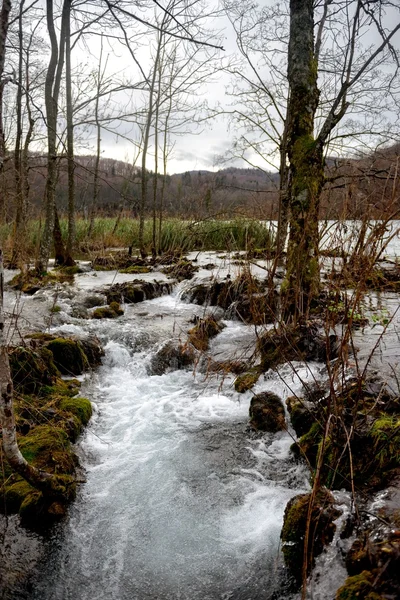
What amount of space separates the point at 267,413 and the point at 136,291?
6.16 metres

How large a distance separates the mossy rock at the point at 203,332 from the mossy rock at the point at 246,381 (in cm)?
94

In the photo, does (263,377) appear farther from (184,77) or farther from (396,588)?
(184,77)

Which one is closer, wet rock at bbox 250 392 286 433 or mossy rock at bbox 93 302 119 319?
wet rock at bbox 250 392 286 433

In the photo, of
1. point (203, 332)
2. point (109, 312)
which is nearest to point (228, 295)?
point (203, 332)

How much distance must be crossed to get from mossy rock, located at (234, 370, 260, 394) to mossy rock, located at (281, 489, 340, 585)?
265 cm

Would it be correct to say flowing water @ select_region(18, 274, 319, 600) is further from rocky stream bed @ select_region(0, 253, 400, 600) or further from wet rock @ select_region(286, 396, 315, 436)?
wet rock @ select_region(286, 396, 315, 436)

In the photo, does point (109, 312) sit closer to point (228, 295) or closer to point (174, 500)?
point (228, 295)

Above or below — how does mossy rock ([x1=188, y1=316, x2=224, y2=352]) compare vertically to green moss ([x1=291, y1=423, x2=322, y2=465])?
above

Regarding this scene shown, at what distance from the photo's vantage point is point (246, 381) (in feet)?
18.2

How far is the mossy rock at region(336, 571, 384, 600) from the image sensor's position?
1.88 m

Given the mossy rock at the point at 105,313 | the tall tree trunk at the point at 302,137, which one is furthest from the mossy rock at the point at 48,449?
the mossy rock at the point at 105,313

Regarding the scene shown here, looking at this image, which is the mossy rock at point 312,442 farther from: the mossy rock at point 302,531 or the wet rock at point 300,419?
the mossy rock at point 302,531

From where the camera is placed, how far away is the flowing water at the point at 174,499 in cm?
279

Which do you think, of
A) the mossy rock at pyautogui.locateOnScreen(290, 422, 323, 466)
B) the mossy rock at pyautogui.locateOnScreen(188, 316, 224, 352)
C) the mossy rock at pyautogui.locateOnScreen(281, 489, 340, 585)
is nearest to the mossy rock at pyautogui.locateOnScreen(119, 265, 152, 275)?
the mossy rock at pyautogui.locateOnScreen(188, 316, 224, 352)
